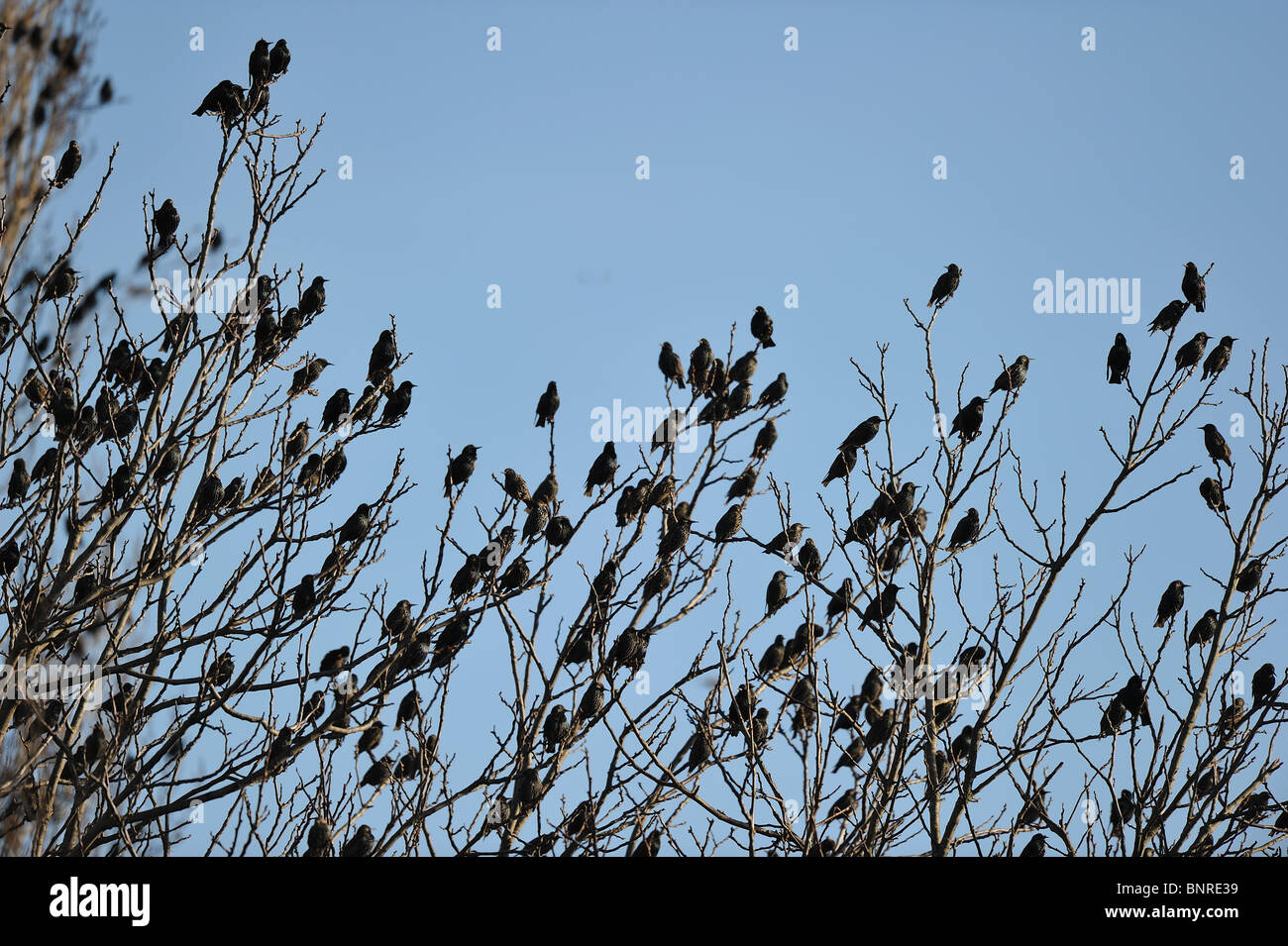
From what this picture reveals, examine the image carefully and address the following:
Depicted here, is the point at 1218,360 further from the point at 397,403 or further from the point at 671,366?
the point at 397,403

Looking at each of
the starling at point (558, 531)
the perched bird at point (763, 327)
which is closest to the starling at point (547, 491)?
the starling at point (558, 531)

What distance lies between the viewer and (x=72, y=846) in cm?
484

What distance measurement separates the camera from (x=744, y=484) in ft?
20.7

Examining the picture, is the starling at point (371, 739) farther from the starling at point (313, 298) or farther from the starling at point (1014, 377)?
the starling at point (1014, 377)

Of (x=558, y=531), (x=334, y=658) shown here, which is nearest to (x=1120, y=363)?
(x=558, y=531)

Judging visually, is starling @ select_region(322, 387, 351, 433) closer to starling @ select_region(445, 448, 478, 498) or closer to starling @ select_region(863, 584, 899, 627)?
starling @ select_region(445, 448, 478, 498)

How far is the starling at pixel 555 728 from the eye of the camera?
5.46m

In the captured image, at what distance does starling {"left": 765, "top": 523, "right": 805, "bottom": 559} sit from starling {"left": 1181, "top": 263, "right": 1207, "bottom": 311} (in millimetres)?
2323

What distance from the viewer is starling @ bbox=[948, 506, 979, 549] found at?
593 centimetres

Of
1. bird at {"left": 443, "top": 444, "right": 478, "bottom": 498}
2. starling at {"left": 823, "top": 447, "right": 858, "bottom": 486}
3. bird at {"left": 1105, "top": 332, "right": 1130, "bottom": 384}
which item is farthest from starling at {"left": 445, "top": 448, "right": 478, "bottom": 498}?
bird at {"left": 1105, "top": 332, "right": 1130, "bottom": 384}
